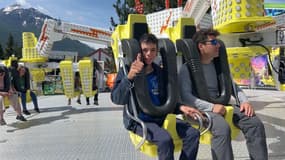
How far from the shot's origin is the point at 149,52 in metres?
2.68

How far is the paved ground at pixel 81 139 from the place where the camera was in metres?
3.73

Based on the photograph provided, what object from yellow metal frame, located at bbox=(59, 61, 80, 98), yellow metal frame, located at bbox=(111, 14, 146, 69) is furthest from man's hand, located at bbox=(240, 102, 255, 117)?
yellow metal frame, located at bbox=(59, 61, 80, 98)

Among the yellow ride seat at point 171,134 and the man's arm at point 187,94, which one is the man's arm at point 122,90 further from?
the man's arm at point 187,94

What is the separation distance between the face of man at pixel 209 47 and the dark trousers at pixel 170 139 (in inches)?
25.4

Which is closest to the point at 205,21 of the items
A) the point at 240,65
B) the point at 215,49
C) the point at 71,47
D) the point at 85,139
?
the point at 240,65

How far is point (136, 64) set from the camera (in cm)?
253

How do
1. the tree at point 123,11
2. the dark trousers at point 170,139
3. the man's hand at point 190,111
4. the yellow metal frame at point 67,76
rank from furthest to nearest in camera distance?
the tree at point 123,11
the yellow metal frame at point 67,76
the man's hand at point 190,111
the dark trousers at point 170,139

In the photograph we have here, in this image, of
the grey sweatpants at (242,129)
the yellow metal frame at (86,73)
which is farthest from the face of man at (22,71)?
the grey sweatpants at (242,129)

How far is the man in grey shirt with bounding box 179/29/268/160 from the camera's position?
99.5 inches

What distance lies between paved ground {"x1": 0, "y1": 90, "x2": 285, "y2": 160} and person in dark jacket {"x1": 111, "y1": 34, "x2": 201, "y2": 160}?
3.35 ft

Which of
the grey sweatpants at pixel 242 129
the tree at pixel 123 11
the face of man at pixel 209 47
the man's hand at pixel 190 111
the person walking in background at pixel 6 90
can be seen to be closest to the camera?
the grey sweatpants at pixel 242 129

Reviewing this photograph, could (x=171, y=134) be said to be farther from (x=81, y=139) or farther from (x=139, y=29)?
(x=81, y=139)

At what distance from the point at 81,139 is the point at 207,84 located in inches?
88.4

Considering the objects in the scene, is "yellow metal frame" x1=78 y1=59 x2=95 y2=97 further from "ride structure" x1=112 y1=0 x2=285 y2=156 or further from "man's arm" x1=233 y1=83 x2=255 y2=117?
"man's arm" x1=233 y1=83 x2=255 y2=117
